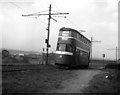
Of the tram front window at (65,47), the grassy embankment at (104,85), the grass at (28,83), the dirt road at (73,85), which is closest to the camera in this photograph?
the grass at (28,83)

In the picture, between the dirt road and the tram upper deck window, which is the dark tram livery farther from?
the dirt road

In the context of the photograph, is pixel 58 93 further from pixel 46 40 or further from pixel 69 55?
pixel 46 40

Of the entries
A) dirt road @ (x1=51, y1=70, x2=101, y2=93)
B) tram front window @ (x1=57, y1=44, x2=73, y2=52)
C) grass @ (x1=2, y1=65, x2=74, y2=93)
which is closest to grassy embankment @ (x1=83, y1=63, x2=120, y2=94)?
dirt road @ (x1=51, y1=70, x2=101, y2=93)

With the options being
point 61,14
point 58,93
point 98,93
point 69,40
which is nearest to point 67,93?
point 58,93

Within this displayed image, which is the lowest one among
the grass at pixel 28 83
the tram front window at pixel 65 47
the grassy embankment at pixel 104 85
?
the grassy embankment at pixel 104 85

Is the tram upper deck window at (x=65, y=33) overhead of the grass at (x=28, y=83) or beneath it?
overhead

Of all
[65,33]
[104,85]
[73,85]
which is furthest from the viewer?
[65,33]

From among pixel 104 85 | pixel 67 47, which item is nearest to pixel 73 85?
pixel 104 85

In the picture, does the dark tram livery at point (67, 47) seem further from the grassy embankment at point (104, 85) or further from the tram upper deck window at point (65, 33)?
the grassy embankment at point (104, 85)

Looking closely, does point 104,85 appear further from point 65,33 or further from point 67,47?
point 65,33

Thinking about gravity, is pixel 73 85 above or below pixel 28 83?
below

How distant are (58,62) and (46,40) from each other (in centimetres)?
584

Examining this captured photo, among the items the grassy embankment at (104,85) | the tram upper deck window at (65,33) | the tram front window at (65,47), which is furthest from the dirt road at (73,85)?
the tram upper deck window at (65,33)

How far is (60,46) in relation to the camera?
22.7 m
